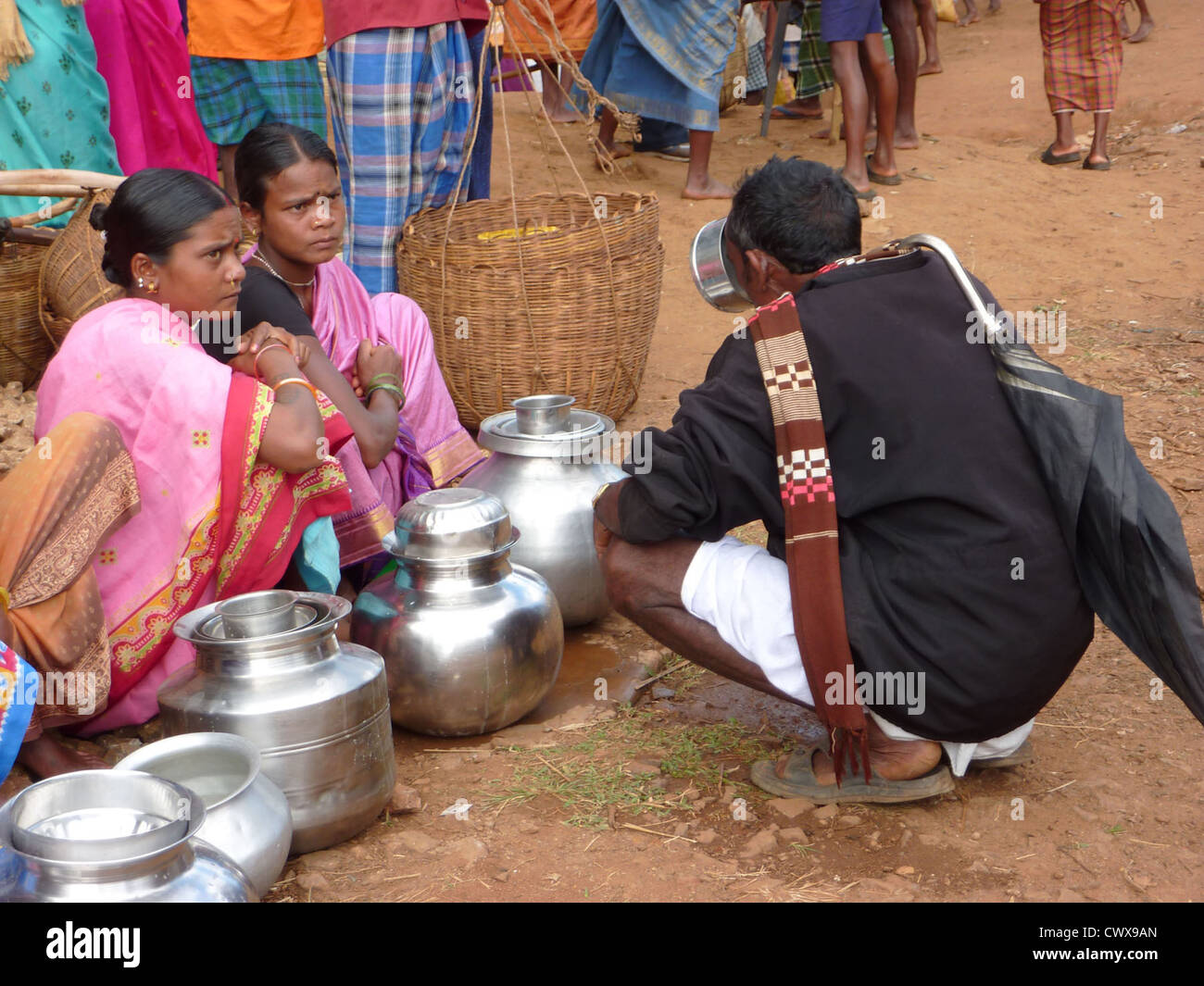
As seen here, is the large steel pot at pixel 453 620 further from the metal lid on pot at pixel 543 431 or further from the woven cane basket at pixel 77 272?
the woven cane basket at pixel 77 272

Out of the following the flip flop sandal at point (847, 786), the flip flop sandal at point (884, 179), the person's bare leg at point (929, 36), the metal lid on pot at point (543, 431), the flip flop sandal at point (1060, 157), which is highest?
the person's bare leg at point (929, 36)

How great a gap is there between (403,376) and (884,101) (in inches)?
178

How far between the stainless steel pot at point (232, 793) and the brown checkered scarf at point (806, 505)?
3.26 ft

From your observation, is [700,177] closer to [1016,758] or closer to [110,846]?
[1016,758]

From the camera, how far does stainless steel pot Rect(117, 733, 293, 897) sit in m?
2.03

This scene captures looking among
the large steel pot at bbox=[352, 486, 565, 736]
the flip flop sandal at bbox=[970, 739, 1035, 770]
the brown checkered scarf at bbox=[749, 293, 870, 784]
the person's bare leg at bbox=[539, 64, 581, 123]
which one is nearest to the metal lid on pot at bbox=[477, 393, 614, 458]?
the large steel pot at bbox=[352, 486, 565, 736]

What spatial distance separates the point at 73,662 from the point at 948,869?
1.71 metres

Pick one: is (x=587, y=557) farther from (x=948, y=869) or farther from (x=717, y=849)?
(x=948, y=869)

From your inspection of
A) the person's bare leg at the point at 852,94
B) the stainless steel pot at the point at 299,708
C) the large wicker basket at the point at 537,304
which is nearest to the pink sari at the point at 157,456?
the stainless steel pot at the point at 299,708

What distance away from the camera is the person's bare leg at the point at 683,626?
2467 millimetres

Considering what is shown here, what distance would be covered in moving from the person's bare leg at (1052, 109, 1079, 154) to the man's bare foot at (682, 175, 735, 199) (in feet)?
8.79

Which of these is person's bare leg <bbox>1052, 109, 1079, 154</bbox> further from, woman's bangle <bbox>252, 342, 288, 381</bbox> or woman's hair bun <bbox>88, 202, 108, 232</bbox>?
woman's hair bun <bbox>88, 202, 108, 232</bbox>

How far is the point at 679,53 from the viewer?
264 inches

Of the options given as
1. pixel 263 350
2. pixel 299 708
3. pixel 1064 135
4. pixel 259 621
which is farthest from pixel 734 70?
pixel 299 708
